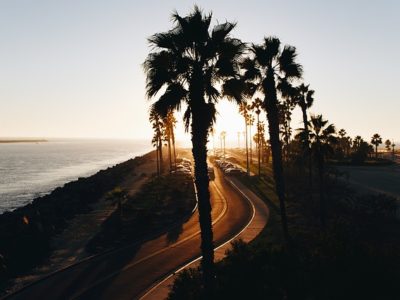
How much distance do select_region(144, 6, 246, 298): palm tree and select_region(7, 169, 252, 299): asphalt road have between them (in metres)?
7.85

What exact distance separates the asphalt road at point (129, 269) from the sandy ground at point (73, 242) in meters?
1.30

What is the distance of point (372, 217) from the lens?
36.7 metres

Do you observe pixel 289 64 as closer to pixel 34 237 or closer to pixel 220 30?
pixel 220 30

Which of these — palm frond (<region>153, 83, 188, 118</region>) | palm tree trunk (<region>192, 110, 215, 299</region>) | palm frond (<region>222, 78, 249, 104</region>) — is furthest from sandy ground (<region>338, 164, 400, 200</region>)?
palm frond (<region>153, 83, 188, 118</region>)

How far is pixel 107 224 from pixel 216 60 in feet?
84.3

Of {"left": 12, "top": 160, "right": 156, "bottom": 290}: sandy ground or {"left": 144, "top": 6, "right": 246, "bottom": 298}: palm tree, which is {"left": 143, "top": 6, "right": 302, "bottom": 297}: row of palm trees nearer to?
{"left": 144, "top": 6, "right": 246, "bottom": 298}: palm tree

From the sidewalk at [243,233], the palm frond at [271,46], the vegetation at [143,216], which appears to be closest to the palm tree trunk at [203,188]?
the sidewalk at [243,233]

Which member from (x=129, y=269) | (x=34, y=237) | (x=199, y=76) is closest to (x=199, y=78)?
(x=199, y=76)

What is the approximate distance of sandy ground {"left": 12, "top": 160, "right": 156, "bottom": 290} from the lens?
25394 millimetres

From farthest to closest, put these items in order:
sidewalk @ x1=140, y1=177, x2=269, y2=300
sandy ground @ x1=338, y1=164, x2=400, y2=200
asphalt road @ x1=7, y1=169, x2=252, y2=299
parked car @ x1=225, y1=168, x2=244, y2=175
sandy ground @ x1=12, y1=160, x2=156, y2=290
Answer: parked car @ x1=225, y1=168, x2=244, y2=175
sandy ground @ x1=338, y1=164, x2=400, y2=200
sandy ground @ x1=12, y1=160, x2=156, y2=290
asphalt road @ x1=7, y1=169, x2=252, y2=299
sidewalk @ x1=140, y1=177, x2=269, y2=300

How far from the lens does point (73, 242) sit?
32.5 m

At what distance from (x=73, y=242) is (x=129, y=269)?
9.64 metres

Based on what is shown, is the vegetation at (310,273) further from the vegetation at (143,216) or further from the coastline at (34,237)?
Result: the vegetation at (143,216)

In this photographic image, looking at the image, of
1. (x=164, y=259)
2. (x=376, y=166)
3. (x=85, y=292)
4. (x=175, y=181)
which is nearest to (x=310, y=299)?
(x=85, y=292)
